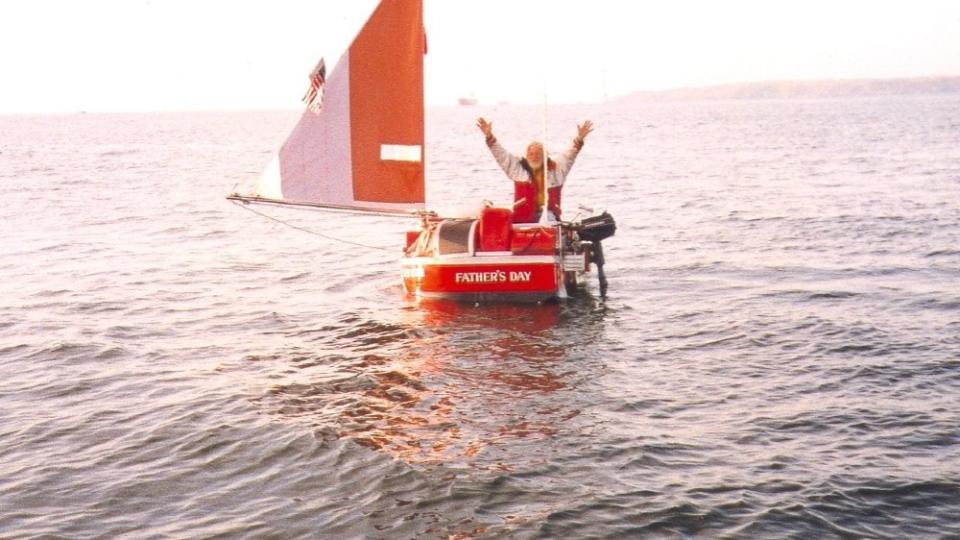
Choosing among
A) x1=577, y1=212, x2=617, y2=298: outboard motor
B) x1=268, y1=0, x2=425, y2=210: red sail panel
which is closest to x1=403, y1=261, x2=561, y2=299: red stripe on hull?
x1=577, y1=212, x2=617, y2=298: outboard motor

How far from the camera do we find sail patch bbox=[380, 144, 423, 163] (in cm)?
2150

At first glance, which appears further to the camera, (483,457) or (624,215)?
(624,215)

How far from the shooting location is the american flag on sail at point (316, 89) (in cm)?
2077

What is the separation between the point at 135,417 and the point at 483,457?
5.92 meters

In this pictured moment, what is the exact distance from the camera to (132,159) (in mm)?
90688

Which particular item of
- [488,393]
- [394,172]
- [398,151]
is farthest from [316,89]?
[488,393]

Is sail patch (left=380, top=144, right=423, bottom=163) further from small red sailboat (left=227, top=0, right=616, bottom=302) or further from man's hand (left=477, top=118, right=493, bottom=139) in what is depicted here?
man's hand (left=477, top=118, right=493, bottom=139)

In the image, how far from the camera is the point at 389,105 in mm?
21297

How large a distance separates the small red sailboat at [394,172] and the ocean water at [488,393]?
3.26 feet

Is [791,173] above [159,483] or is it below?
above

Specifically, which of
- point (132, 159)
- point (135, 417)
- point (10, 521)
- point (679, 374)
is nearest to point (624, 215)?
point (679, 374)

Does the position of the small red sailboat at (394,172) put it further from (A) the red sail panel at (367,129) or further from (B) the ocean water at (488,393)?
(B) the ocean water at (488,393)

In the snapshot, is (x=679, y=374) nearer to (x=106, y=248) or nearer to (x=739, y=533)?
(x=739, y=533)

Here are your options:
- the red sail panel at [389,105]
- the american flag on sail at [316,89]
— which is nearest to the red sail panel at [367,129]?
the red sail panel at [389,105]
